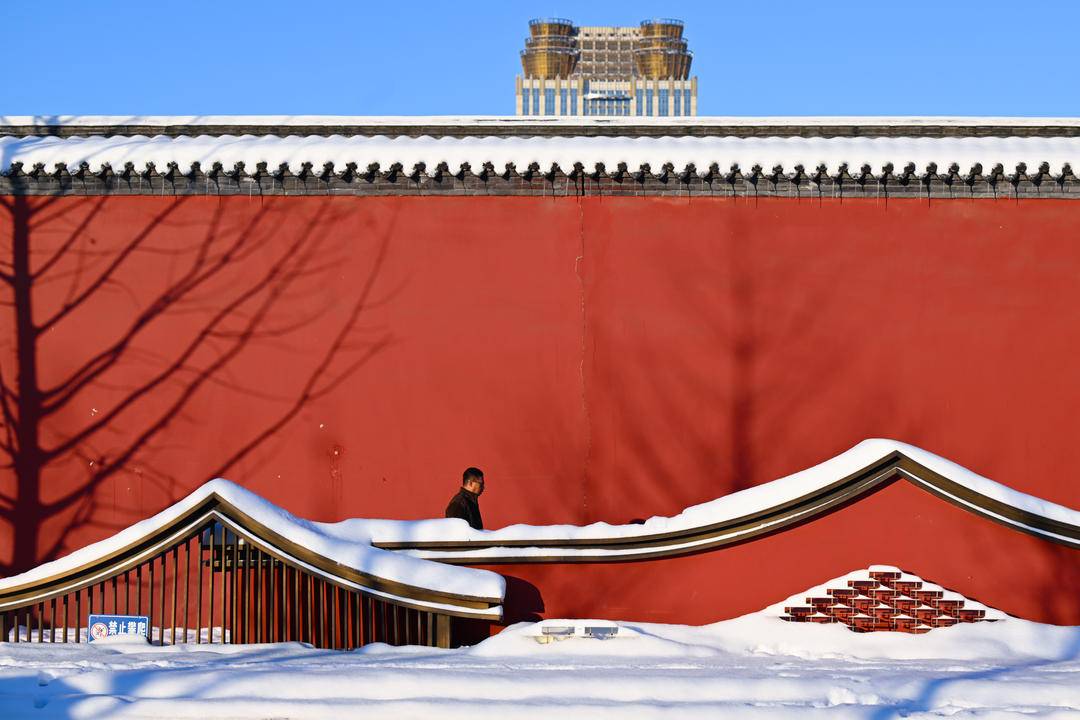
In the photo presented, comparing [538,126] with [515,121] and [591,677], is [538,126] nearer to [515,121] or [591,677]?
[515,121]

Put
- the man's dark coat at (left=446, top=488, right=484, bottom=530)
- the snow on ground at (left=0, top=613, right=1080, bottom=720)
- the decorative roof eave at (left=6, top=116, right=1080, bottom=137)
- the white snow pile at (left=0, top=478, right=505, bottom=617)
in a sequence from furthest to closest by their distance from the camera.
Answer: the decorative roof eave at (left=6, top=116, right=1080, bottom=137) < the man's dark coat at (left=446, top=488, right=484, bottom=530) < the white snow pile at (left=0, top=478, right=505, bottom=617) < the snow on ground at (left=0, top=613, right=1080, bottom=720)

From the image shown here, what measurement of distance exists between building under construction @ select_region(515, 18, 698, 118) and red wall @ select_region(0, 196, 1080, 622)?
172 feet

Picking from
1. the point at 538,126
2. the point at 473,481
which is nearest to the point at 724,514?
the point at 473,481

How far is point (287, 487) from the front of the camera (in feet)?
31.2

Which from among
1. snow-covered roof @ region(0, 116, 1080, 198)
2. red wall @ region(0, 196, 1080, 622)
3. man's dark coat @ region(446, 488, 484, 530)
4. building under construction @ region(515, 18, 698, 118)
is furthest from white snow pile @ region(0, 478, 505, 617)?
building under construction @ region(515, 18, 698, 118)

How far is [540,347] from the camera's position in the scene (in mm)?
9547

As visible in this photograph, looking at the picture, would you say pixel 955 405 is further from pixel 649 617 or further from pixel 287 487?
pixel 287 487

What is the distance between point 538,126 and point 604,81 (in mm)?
60210

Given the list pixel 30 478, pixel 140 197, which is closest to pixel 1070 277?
pixel 140 197

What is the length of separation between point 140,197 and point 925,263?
212 inches

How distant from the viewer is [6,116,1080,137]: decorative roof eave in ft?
32.3

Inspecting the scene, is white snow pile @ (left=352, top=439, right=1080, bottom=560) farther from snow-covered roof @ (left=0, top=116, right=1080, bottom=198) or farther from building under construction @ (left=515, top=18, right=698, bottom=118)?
building under construction @ (left=515, top=18, right=698, bottom=118)

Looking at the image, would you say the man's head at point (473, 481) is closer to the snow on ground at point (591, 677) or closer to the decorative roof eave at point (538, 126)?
the snow on ground at point (591, 677)

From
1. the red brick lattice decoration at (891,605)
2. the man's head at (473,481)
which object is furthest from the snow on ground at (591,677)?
the man's head at (473,481)
